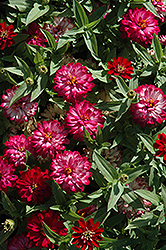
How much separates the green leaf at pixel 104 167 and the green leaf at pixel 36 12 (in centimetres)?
78

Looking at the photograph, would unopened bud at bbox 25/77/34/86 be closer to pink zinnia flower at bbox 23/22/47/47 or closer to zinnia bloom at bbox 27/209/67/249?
pink zinnia flower at bbox 23/22/47/47

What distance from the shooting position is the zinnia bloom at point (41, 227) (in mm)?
1326

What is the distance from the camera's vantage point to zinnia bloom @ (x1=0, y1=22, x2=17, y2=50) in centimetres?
164

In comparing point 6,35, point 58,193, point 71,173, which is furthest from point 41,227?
point 6,35

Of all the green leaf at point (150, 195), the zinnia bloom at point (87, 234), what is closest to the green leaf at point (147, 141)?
the green leaf at point (150, 195)

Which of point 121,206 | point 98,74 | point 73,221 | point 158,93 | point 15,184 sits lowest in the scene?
point 121,206

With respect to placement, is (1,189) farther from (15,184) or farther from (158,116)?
(158,116)

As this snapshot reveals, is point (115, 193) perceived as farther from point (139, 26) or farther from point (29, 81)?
point (139, 26)

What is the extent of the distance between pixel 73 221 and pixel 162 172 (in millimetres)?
473

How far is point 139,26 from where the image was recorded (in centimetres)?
169

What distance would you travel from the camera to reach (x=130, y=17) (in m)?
1.67

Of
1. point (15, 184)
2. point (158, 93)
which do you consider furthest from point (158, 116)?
point (15, 184)

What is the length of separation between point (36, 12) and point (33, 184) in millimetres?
915

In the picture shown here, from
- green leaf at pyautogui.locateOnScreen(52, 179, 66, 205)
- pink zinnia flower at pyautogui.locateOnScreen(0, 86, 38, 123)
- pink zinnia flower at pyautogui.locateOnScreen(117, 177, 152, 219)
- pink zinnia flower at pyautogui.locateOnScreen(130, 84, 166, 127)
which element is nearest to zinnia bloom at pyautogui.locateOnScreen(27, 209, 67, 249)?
green leaf at pyautogui.locateOnScreen(52, 179, 66, 205)
